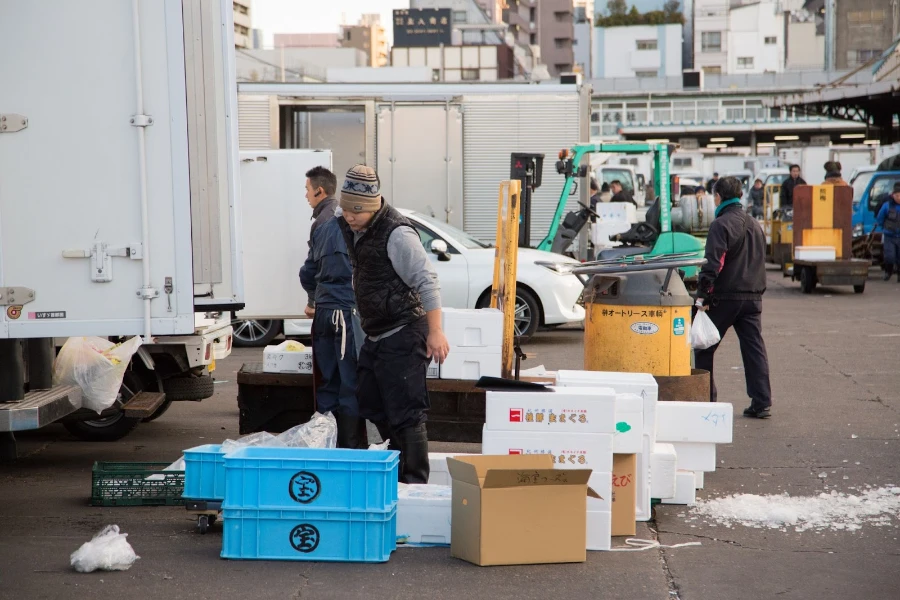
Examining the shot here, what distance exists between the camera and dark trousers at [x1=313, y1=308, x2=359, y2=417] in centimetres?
729

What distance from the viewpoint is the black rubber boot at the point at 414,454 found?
621 centimetres

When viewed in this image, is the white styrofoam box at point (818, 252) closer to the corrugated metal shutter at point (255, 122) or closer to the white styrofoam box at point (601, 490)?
the corrugated metal shutter at point (255, 122)

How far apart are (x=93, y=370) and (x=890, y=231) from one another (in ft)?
60.9

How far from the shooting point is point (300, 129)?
18594 mm

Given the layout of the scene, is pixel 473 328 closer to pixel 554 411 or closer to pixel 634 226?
pixel 554 411

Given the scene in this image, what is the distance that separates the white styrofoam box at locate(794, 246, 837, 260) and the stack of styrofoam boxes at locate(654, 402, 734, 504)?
14477mm

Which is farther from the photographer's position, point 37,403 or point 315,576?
point 37,403

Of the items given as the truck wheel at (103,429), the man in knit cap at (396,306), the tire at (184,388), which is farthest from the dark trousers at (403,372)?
the truck wheel at (103,429)

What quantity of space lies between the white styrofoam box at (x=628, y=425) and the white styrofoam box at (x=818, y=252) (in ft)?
50.7

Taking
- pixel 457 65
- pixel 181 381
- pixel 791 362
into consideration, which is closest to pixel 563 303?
pixel 791 362

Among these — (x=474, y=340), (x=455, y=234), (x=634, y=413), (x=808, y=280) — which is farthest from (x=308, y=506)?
(x=808, y=280)

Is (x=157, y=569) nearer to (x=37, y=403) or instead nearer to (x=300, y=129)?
(x=37, y=403)

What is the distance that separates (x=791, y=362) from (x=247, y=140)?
368 inches

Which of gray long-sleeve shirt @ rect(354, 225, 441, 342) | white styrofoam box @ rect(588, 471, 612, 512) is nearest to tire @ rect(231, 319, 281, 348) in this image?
gray long-sleeve shirt @ rect(354, 225, 441, 342)
